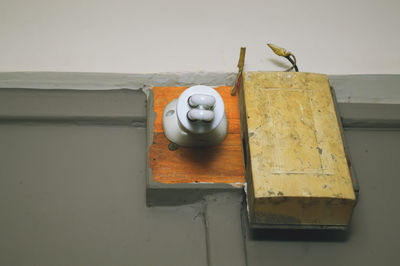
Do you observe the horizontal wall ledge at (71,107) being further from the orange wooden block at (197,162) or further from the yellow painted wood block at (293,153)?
the yellow painted wood block at (293,153)

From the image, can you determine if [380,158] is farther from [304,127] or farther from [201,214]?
[201,214]

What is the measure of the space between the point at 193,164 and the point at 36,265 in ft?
1.07

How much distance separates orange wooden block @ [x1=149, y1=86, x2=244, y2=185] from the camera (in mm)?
824

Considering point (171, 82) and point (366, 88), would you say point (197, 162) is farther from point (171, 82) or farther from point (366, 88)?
point (366, 88)

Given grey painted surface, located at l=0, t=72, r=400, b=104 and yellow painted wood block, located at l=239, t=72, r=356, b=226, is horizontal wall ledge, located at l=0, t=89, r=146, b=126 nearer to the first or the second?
grey painted surface, located at l=0, t=72, r=400, b=104

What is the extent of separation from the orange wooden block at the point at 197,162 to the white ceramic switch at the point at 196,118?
0.02m

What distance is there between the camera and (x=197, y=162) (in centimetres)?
84

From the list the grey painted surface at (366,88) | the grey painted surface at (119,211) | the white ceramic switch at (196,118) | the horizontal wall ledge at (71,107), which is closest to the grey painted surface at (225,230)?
the grey painted surface at (119,211)

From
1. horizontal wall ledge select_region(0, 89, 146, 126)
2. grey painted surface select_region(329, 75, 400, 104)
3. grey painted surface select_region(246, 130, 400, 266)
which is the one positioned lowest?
grey painted surface select_region(246, 130, 400, 266)

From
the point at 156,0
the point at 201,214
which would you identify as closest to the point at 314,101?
the point at 201,214

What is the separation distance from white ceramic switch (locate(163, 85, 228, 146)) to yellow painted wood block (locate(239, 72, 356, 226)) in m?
0.06

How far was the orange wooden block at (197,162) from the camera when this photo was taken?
82 cm

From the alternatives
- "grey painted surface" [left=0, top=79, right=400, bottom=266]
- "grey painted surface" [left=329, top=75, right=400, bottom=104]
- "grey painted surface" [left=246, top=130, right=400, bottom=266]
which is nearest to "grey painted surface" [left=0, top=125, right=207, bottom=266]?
"grey painted surface" [left=0, top=79, right=400, bottom=266]

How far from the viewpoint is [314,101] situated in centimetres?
85
